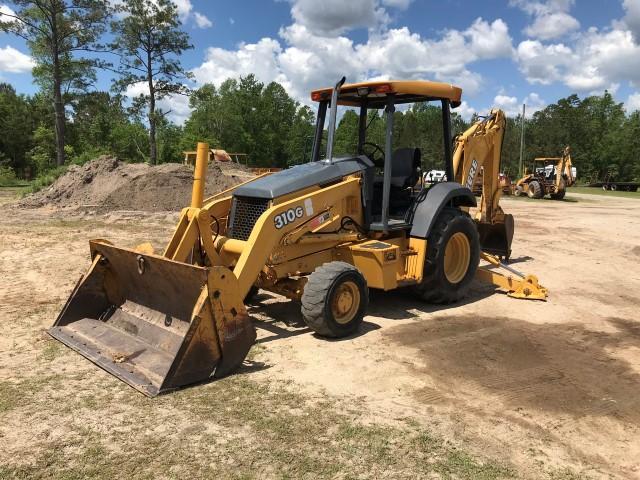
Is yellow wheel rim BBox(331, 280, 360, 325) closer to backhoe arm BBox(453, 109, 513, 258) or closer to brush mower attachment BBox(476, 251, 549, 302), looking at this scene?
brush mower attachment BBox(476, 251, 549, 302)

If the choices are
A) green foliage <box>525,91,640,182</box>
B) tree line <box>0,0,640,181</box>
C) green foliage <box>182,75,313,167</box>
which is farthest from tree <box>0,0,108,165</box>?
green foliage <box>525,91,640,182</box>

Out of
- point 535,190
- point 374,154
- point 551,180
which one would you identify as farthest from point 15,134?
point 374,154

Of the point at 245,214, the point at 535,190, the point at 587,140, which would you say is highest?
the point at 587,140

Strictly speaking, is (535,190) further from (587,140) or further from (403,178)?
(587,140)

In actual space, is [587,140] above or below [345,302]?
above

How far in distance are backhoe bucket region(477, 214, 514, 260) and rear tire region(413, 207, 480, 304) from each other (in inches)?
99.7

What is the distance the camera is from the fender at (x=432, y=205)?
21.8 ft

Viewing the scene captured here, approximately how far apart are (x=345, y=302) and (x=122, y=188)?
14126mm

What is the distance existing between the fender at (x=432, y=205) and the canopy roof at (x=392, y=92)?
110 centimetres

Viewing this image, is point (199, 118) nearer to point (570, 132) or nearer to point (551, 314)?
point (570, 132)

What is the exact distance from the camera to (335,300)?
5.48m

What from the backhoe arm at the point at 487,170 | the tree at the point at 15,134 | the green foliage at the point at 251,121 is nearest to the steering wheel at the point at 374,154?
the backhoe arm at the point at 487,170

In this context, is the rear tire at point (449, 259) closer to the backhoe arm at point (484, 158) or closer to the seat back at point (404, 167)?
the seat back at point (404, 167)

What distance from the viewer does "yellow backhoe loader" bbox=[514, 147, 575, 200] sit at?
2909 cm
